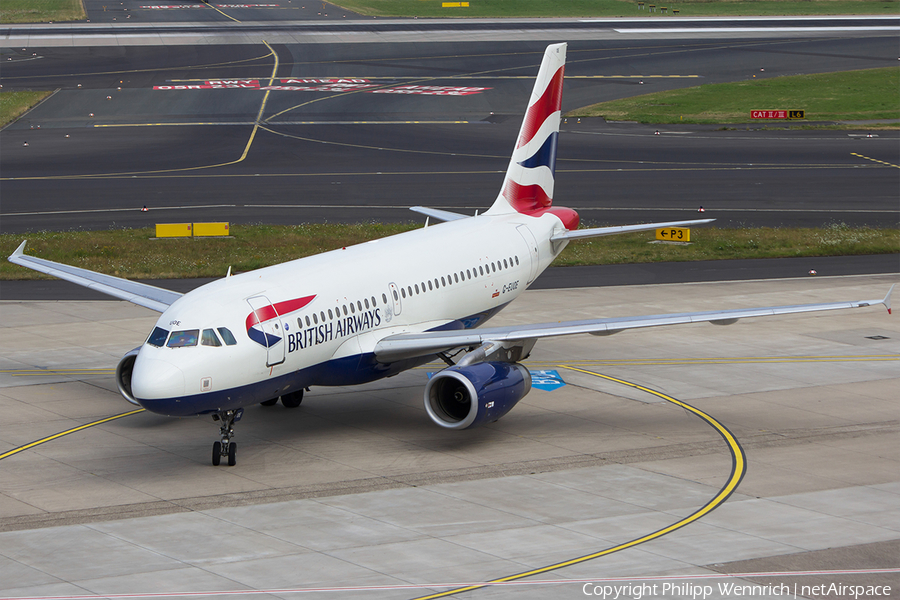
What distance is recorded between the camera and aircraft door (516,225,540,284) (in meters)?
37.5

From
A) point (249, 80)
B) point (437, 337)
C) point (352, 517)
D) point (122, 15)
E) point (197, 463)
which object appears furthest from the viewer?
point (122, 15)

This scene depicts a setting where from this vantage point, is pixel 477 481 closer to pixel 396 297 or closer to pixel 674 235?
pixel 396 297

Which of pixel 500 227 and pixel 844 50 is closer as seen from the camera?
pixel 500 227

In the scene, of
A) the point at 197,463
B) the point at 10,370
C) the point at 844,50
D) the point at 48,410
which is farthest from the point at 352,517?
the point at 844,50

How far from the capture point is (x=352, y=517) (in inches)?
944

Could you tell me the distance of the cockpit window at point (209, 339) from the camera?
25938 mm

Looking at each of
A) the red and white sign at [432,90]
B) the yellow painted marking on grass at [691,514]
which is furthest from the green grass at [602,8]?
the yellow painted marking on grass at [691,514]

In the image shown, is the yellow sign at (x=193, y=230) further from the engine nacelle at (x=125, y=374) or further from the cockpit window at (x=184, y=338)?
the cockpit window at (x=184, y=338)

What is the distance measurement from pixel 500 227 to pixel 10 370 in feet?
56.5

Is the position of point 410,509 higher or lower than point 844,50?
lower

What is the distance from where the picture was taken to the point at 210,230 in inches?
2174

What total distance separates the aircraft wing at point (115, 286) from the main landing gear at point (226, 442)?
20.8ft

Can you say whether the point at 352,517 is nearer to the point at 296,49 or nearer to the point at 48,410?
the point at 48,410

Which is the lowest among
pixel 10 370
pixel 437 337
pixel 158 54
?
pixel 10 370
